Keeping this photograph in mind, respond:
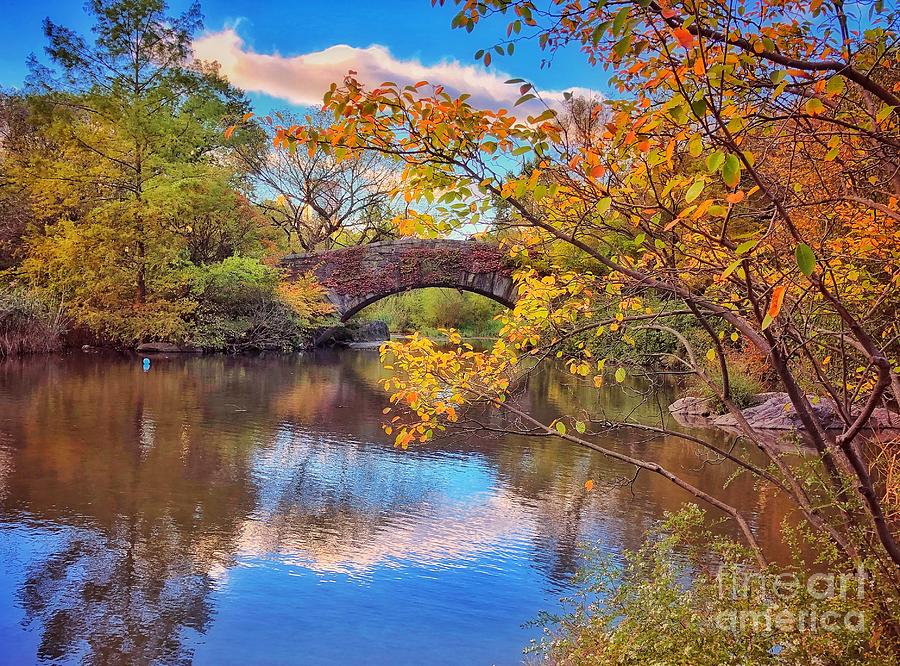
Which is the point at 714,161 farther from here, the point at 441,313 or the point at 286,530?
the point at 441,313

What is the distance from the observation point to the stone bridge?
24.4 m

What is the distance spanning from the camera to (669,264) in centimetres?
280

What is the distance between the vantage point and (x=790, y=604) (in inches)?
97.2

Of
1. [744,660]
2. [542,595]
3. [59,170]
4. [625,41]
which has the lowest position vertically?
[542,595]

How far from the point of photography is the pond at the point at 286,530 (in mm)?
3994

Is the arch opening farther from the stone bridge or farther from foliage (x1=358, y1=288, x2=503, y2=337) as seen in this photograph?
the stone bridge

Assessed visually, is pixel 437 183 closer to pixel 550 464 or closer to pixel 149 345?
pixel 550 464

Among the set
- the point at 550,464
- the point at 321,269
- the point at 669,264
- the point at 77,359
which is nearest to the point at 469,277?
the point at 321,269

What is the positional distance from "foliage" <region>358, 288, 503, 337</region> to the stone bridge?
16.2 m

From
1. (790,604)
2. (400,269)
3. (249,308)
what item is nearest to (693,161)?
(790,604)

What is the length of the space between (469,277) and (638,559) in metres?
21.7

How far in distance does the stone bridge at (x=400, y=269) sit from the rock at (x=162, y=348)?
4.85 m

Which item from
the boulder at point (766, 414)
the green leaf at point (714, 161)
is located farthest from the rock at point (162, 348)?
the green leaf at point (714, 161)

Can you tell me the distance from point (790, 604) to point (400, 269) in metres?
22.9
